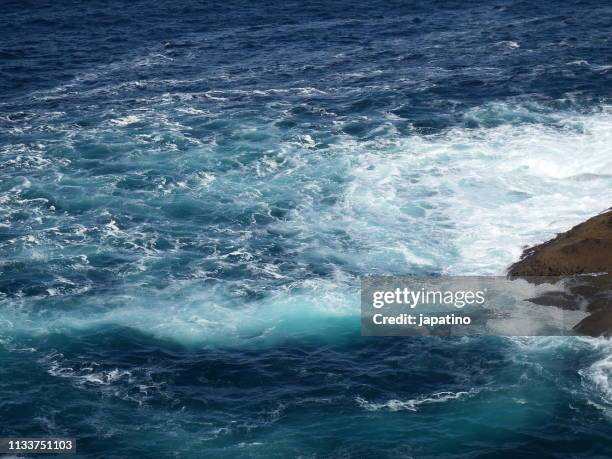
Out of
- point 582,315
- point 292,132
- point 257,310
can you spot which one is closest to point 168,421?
point 257,310

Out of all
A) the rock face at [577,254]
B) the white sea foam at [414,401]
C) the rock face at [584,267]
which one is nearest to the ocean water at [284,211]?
the white sea foam at [414,401]

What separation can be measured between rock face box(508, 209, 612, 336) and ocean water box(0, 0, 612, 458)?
2.49m

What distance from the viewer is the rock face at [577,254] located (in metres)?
81.6

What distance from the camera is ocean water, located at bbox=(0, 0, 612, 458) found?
6906 cm

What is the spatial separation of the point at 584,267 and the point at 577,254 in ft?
4.78

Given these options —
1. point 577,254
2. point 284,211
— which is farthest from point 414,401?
point 284,211

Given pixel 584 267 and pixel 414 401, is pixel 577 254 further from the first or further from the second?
pixel 414 401

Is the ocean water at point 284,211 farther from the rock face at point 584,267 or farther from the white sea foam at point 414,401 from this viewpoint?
the rock face at point 584,267

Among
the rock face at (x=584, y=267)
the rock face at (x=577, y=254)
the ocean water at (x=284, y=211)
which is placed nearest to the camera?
the ocean water at (x=284, y=211)

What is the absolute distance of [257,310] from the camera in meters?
82.9

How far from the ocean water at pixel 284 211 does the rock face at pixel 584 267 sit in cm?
249

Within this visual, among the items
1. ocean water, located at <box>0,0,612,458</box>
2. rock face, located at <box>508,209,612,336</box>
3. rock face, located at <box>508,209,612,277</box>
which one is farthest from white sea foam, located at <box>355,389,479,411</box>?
rock face, located at <box>508,209,612,277</box>

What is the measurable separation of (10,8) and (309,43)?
56948mm

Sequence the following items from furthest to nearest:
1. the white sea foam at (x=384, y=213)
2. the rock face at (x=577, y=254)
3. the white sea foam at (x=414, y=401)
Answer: the white sea foam at (x=384, y=213)
the rock face at (x=577, y=254)
the white sea foam at (x=414, y=401)
